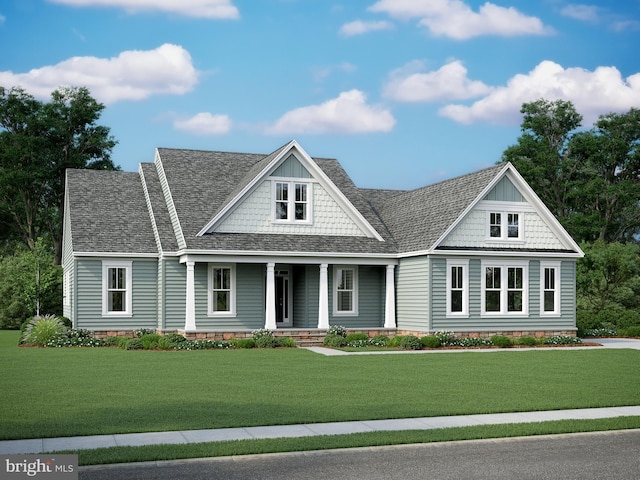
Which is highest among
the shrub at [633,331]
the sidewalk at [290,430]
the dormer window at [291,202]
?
the dormer window at [291,202]

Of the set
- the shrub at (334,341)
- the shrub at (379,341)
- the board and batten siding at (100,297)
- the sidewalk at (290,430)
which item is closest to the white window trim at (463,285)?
the shrub at (379,341)

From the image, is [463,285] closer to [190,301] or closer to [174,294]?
[190,301]

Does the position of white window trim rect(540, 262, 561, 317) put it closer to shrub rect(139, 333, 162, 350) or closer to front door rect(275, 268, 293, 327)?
front door rect(275, 268, 293, 327)

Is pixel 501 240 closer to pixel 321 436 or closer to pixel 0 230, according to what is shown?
pixel 321 436

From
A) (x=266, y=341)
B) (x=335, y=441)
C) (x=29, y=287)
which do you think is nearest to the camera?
(x=335, y=441)

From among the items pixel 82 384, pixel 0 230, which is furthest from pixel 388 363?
pixel 0 230

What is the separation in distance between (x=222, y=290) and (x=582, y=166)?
127ft

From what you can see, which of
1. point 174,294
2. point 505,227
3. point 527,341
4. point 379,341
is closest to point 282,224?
point 174,294

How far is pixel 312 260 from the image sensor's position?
30.9 metres

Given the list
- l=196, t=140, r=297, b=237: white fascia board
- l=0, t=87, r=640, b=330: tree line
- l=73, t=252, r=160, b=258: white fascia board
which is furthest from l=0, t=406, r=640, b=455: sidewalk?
l=0, t=87, r=640, b=330: tree line

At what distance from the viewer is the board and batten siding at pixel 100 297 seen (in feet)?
100

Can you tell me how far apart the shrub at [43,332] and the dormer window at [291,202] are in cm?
936

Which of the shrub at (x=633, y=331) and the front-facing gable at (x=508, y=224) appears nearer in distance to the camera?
the front-facing gable at (x=508, y=224)

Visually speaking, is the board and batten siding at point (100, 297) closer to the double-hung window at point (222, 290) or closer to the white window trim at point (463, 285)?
the double-hung window at point (222, 290)
